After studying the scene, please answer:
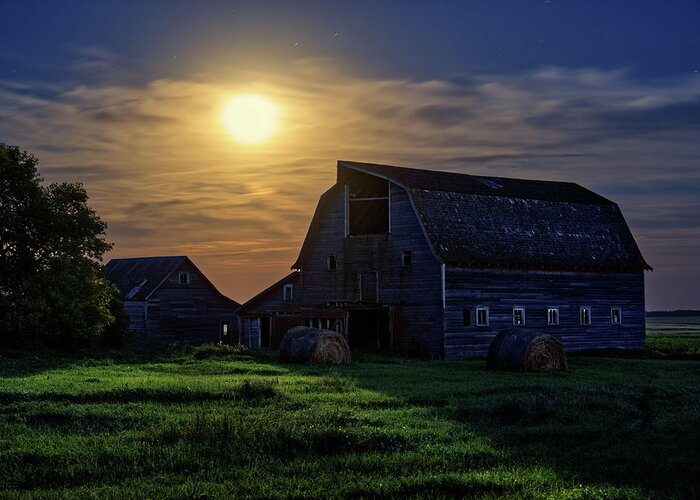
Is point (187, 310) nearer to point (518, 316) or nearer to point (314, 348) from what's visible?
point (518, 316)

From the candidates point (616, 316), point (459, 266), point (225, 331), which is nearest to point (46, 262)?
point (459, 266)

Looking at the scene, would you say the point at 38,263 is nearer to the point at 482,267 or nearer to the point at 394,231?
the point at 394,231

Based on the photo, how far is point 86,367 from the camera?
110 feet

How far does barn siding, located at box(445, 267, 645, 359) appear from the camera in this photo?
43469mm

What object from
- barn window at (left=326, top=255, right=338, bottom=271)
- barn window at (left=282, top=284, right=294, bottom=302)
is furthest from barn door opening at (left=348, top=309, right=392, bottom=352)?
barn window at (left=282, top=284, right=294, bottom=302)

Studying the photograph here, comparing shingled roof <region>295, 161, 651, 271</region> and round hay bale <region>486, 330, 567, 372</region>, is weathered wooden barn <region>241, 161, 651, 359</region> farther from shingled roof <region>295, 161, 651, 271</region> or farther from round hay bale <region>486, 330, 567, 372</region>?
round hay bale <region>486, 330, 567, 372</region>

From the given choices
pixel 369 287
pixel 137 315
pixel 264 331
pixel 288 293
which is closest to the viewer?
pixel 369 287

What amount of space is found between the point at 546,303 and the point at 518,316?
2.16 m

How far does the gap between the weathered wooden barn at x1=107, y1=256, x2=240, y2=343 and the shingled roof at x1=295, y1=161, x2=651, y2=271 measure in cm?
2063

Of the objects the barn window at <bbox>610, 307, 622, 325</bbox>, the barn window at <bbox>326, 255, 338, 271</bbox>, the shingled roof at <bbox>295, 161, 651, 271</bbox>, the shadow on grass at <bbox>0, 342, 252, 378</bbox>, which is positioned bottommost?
the shadow on grass at <bbox>0, 342, 252, 378</bbox>

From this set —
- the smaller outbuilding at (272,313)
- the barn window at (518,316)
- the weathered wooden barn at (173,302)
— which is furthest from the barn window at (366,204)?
the weathered wooden barn at (173,302)

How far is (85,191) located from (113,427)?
30039 mm

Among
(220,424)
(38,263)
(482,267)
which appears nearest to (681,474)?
(220,424)

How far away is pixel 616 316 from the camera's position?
50844mm
